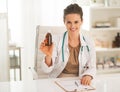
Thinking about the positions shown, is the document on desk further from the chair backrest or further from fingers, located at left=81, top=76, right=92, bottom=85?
the chair backrest

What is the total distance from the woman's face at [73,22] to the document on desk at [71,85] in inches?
15.1

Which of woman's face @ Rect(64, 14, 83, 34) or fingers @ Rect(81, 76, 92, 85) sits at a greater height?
woman's face @ Rect(64, 14, 83, 34)

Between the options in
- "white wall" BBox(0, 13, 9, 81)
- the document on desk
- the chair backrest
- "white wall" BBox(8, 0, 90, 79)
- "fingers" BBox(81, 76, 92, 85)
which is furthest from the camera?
"white wall" BBox(8, 0, 90, 79)

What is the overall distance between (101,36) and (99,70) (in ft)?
1.73

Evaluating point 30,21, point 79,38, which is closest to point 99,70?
point 30,21

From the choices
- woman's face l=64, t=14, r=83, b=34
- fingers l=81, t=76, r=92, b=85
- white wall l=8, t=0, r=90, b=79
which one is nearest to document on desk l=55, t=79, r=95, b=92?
fingers l=81, t=76, r=92, b=85

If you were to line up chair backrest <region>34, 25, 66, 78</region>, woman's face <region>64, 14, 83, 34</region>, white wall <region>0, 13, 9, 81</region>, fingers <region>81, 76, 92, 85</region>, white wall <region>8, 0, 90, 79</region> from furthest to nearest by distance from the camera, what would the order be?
white wall <region>8, 0, 90, 79</region> < white wall <region>0, 13, 9, 81</region> < chair backrest <region>34, 25, 66, 78</region> < woman's face <region>64, 14, 83, 34</region> < fingers <region>81, 76, 92, 85</region>

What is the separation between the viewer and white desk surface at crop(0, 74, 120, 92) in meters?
1.37

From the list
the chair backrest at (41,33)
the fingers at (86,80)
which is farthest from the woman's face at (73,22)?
the fingers at (86,80)

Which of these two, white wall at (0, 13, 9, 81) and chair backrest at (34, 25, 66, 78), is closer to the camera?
chair backrest at (34, 25, 66, 78)

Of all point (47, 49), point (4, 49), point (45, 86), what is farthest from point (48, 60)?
point (4, 49)

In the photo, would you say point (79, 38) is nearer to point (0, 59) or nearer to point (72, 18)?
point (72, 18)

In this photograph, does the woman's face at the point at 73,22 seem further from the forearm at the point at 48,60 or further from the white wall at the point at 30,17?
the white wall at the point at 30,17

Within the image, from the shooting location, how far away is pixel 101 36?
3.46 meters
